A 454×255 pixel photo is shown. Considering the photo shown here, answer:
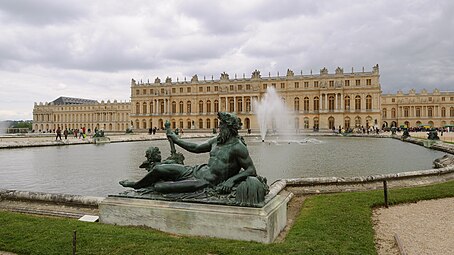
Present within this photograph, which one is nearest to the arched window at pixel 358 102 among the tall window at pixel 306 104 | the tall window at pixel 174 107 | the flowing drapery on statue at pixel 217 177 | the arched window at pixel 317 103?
the arched window at pixel 317 103

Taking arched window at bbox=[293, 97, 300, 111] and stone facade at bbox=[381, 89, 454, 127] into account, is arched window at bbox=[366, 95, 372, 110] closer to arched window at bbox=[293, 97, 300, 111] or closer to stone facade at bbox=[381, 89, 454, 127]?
arched window at bbox=[293, 97, 300, 111]

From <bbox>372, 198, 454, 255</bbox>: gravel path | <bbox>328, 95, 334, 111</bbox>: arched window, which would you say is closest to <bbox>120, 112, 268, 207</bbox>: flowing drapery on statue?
<bbox>372, 198, 454, 255</bbox>: gravel path

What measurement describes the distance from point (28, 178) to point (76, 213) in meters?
6.29

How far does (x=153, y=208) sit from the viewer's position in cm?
571

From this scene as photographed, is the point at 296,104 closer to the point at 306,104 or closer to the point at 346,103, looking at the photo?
the point at 306,104

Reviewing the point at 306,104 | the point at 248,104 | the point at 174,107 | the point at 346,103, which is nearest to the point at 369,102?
the point at 346,103

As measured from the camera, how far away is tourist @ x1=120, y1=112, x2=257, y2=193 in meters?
5.65

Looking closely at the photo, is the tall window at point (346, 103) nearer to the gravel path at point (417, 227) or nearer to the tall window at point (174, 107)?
the tall window at point (174, 107)

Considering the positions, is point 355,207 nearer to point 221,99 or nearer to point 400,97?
point 221,99

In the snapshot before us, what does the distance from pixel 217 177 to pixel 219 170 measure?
0.12m

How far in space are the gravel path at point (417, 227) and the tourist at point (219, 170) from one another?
240 cm

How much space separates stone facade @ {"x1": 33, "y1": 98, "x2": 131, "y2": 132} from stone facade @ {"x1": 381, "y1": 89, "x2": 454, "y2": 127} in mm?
77383

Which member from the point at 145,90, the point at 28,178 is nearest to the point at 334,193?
the point at 28,178

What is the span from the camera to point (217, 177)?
575 centimetres
